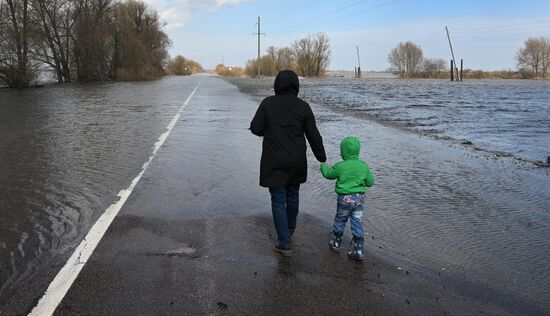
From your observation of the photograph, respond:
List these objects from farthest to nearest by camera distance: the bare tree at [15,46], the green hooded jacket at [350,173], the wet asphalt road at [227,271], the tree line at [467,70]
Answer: the tree line at [467,70] → the bare tree at [15,46] → the green hooded jacket at [350,173] → the wet asphalt road at [227,271]

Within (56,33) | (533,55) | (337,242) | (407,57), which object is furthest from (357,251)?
(407,57)

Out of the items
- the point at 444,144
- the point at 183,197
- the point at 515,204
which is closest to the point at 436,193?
the point at 515,204

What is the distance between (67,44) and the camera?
187 ft

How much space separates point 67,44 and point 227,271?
58.5 metres

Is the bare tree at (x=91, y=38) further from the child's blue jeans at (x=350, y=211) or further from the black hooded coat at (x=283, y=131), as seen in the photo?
the child's blue jeans at (x=350, y=211)

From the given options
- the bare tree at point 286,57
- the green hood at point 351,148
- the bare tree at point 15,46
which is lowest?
the green hood at point 351,148

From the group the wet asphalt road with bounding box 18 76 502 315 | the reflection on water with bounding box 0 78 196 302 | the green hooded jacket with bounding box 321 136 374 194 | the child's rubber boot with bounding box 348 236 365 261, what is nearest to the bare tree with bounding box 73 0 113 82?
the reflection on water with bounding box 0 78 196 302

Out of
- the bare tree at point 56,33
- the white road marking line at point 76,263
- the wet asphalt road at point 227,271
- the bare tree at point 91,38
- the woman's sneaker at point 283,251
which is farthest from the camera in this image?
the bare tree at point 91,38

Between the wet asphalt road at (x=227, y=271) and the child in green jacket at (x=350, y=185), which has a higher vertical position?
the child in green jacket at (x=350, y=185)

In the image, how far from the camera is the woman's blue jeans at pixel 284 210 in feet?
16.3

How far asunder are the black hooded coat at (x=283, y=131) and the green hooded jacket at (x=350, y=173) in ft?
1.06

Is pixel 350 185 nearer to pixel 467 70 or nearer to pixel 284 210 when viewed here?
pixel 284 210

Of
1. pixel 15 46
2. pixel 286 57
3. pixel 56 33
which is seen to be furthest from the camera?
pixel 286 57

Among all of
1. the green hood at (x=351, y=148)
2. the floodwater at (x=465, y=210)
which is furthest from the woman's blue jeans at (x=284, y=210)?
the floodwater at (x=465, y=210)
